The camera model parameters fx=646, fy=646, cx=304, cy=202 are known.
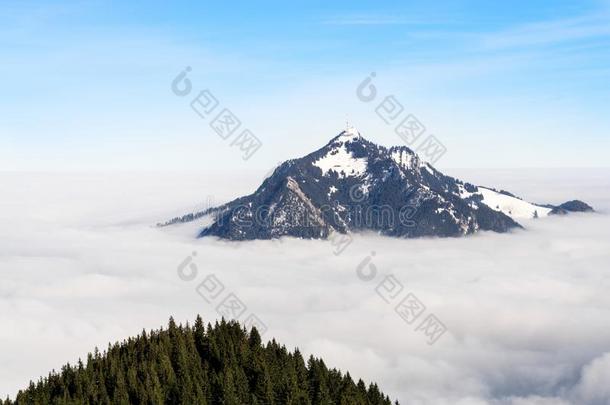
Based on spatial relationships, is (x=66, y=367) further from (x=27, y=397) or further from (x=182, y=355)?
(x=182, y=355)

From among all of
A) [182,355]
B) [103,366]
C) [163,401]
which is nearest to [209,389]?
[163,401]

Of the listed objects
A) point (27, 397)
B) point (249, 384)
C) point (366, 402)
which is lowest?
point (366, 402)

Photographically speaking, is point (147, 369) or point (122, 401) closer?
point (122, 401)

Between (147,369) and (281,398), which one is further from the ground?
(147,369)

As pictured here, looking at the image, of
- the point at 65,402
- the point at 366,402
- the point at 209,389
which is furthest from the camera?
the point at 366,402

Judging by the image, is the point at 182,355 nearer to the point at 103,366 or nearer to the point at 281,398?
the point at 103,366

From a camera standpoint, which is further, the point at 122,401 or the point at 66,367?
the point at 66,367

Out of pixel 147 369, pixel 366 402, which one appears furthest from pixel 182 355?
pixel 366 402

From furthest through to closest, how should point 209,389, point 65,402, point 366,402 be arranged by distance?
point 366,402, point 209,389, point 65,402

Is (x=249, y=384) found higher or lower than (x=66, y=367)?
lower
